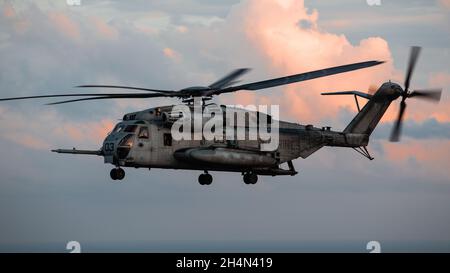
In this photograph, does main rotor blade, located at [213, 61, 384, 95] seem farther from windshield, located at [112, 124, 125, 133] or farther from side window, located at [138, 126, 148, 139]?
windshield, located at [112, 124, 125, 133]

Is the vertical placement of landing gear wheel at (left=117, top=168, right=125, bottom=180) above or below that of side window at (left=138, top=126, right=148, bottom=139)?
below

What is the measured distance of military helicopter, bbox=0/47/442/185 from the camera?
48.7 m

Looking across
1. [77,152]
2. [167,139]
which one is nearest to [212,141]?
[167,139]

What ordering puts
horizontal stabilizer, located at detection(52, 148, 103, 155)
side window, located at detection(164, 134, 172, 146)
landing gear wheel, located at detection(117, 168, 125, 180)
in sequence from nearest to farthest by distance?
horizontal stabilizer, located at detection(52, 148, 103, 155)
landing gear wheel, located at detection(117, 168, 125, 180)
side window, located at detection(164, 134, 172, 146)

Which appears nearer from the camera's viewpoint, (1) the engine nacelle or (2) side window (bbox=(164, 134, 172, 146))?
(1) the engine nacelle

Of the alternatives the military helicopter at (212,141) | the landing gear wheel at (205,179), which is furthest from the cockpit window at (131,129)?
the landing gear wheel at (205,179)

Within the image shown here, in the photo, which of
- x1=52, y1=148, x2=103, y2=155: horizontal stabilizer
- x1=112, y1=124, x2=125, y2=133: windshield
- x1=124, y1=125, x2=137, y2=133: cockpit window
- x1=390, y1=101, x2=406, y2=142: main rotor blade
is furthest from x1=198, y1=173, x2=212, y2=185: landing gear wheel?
x1=390, y1=101, x2=406, y2=142: main rotor blade

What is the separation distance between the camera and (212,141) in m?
51.3

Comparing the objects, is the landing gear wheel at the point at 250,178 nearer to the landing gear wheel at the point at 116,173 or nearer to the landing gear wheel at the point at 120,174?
the landing gear wheel at the point at 120,174

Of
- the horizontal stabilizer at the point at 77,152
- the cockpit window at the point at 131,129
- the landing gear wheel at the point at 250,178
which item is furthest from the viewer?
the landing gear wheel at the point at 250,178

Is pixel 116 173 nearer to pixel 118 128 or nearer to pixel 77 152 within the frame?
pixel 77 152

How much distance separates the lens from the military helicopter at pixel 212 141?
1917 inches
